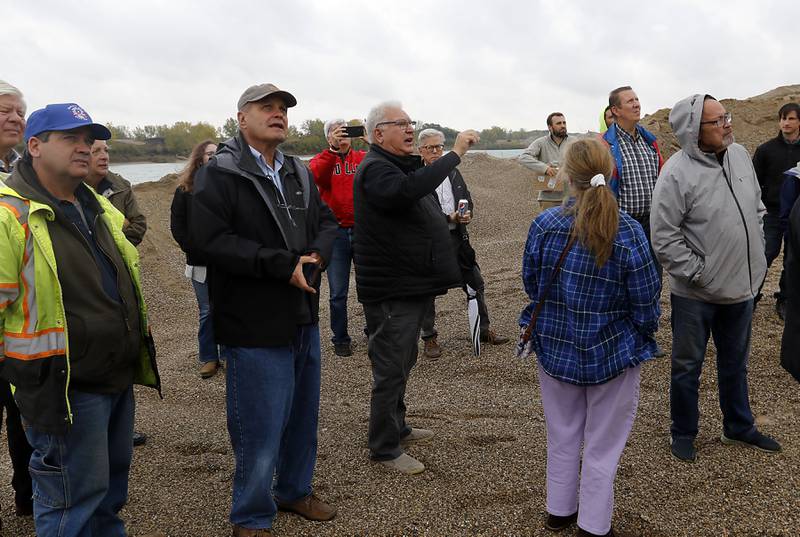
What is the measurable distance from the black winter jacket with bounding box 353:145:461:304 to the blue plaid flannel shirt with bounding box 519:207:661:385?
953 millimetres

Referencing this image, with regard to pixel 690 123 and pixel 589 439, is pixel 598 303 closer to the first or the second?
pixel 589 439

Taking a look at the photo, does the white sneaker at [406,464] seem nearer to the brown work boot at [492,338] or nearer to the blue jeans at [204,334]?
the brown work boot at [492,338]

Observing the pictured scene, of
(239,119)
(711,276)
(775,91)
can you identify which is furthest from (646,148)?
(775,91)

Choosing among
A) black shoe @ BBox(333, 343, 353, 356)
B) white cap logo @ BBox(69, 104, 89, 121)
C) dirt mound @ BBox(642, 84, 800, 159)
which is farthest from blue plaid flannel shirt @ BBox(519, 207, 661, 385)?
dirt mound @ BBox(642, 84, 800, 159)

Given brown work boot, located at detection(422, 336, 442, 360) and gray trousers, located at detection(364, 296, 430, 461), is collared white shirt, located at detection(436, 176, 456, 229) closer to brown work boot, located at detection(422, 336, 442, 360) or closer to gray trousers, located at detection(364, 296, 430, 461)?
brown work boot, located at detection(422, 336, 442, 360)

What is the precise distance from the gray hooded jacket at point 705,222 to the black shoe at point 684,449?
869 mm

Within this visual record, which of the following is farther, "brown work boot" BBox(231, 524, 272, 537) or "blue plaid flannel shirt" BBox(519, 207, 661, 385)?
"brown work boot" BBox(231, 524, 272, 537)

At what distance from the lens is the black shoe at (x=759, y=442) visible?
378cm

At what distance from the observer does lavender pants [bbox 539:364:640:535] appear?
2.90 metres

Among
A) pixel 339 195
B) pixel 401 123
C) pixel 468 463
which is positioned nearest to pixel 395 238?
pixel 401 123

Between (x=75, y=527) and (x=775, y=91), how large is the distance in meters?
21.8

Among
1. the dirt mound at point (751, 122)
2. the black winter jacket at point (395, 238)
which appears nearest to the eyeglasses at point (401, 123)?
the black winter jacket at point (395, 238)

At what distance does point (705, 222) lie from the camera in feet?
11.9

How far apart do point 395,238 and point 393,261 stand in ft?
0.46
